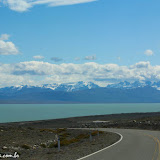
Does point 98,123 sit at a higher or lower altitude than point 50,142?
higher

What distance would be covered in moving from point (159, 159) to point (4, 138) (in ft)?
70.7

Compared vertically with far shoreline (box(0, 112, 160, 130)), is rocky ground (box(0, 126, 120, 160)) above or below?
below

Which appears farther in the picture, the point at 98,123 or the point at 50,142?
the point at 98,123

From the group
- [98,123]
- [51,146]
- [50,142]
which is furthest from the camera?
[98,123]

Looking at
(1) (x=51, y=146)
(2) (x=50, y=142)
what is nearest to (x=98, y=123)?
(2) (x=50, y=142)

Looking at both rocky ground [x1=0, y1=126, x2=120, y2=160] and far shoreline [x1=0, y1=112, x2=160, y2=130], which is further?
far shoreline [x1=0, y1=112, x2=160, y2=130]

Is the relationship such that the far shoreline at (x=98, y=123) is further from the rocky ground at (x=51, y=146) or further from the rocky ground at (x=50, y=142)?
the rocky ground at (x=51, y=146)

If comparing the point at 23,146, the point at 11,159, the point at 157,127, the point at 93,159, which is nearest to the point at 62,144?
the point at 23,146

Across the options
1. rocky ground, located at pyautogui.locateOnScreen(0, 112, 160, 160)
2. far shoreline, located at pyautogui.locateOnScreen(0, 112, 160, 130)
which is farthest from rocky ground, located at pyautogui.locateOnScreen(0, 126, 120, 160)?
far shoreline, located at pyautogui.locateOnScreen(0, 112, 160, 130)

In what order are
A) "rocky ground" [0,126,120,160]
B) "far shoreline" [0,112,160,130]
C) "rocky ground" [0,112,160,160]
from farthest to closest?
"far shoreline" [0,112,160,130] → "rocky ground" [0,112,160,160] → "rocky ground" [0,126,120,160]

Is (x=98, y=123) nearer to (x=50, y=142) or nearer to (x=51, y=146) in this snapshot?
(x=50, y=142)

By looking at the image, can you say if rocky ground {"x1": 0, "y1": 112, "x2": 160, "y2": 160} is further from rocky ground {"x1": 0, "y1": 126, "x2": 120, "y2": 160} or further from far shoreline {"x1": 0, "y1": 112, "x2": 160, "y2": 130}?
far shoreline {"x1": 0, "y1": 112, "x2": 160, "y2": 130}

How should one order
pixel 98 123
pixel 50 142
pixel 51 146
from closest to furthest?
pixel 51 146 → pixel 50 142 → pixel 98 123

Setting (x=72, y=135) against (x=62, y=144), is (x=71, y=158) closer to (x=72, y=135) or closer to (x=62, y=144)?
(x=62, y=144)
